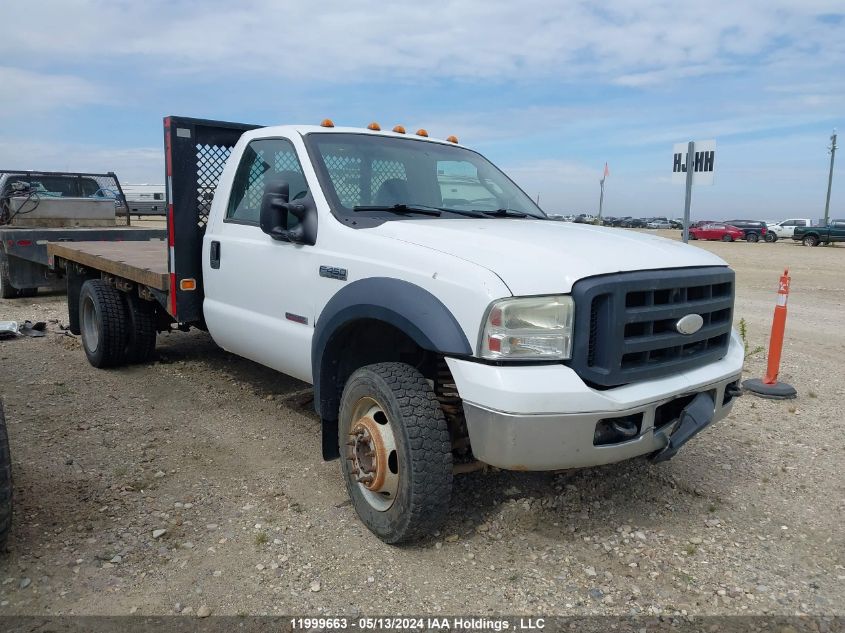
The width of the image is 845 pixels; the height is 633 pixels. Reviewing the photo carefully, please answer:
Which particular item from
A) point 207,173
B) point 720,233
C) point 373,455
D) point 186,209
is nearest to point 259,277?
point 186,209

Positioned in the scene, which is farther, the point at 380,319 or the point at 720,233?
the point at 720,233

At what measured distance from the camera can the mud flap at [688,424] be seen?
3.10 meters

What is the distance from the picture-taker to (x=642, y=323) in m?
3.02

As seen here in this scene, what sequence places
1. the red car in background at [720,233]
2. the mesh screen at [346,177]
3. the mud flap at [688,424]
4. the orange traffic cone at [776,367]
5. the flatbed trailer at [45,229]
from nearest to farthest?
the mud flap at [688,424], the mesh screen at [346,177], the orange traffic cone at [776,367], the flatbed trailer at [45,229], the red car in background at [720,233]

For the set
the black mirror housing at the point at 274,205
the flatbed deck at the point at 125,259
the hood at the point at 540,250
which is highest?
the black mirror housing at the point at 274,205

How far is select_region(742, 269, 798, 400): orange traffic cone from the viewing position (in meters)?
5.82

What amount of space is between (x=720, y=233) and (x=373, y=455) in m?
41.5

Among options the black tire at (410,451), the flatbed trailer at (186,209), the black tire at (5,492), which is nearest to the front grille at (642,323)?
the black tire at (410,451)

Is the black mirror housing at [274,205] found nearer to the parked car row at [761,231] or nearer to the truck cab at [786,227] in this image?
the parked car row at [761,231]

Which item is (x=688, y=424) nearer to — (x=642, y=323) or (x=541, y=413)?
(x=642, y=323)

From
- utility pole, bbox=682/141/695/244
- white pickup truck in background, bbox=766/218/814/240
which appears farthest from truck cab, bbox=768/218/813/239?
utility pole, bbox=682/141/695/244

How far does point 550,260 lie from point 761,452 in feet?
8.72

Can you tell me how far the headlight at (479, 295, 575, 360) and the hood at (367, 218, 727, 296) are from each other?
0.18ft

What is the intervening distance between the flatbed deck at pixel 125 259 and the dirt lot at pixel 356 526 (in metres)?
0.99
